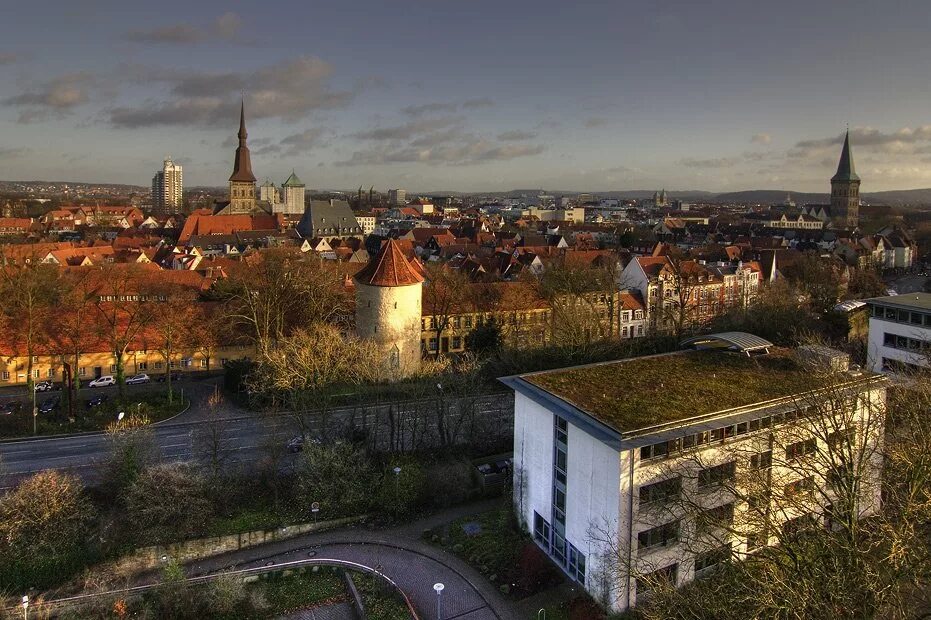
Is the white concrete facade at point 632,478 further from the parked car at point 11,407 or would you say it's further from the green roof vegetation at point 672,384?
the parked car at point 11,407

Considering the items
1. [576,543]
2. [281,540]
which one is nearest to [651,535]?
[576,543]

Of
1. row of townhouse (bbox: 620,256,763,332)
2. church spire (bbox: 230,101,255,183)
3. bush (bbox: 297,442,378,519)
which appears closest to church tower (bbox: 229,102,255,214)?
church spire (bbox: 230,101,255,183)

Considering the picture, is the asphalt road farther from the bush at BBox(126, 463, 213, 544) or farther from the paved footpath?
the paved footpath

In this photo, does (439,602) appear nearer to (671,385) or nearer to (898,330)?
(671,385)

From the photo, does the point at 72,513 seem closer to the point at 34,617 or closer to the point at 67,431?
the point at 34,617

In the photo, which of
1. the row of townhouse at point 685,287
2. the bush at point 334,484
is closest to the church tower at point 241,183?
the row of townhouse at point 685,287

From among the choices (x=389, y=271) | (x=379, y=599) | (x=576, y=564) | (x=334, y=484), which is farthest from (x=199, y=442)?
(x=576, y=564)
